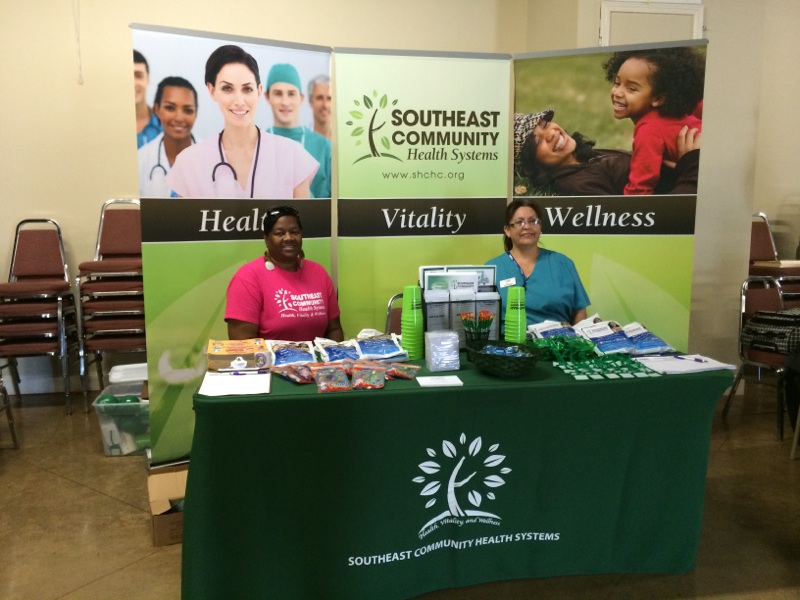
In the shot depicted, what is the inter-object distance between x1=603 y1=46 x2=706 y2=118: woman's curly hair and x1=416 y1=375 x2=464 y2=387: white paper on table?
2077 mm

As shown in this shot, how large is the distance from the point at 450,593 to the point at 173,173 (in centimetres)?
213

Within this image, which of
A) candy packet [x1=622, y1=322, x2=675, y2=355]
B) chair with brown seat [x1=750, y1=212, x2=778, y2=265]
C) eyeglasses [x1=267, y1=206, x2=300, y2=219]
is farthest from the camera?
chair with brown seat [x1=750, y1=212, x2=778, y2=265]

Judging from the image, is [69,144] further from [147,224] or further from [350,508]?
[350,508]

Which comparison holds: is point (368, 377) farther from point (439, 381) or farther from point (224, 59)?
point (224, 59)

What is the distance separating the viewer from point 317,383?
1995mm

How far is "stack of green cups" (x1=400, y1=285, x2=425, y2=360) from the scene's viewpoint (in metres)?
2.30

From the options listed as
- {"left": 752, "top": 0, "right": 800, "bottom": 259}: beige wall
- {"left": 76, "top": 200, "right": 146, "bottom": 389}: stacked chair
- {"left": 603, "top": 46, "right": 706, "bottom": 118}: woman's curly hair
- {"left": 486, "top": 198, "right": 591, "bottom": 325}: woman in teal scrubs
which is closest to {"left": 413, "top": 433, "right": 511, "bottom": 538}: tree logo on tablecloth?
{"left": 486, "top": 198, "right": 591, "bottom": 325}: woman in teal scrubs

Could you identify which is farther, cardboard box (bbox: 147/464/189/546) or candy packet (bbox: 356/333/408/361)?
cardboard box (bbox: 147/464/189/546)

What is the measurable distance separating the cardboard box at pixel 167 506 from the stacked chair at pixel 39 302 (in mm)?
1984

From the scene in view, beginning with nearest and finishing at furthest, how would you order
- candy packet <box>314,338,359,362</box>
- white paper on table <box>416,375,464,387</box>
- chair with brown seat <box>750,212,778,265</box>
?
white paper on table <box>416,375,464,387</box>, candy packet <box>314,338,359,362</box>, chair with brown seat <box>750,212,778,265</box>

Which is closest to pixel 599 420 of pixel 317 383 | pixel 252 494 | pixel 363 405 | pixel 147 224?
pixel 363 405

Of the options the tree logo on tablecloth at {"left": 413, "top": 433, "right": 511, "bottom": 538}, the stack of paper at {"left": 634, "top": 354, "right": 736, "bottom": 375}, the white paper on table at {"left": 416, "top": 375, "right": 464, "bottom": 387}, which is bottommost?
the tree logo on tablecloth at {"left": 413, "top": 433, "right": 511, "bottom": 538}

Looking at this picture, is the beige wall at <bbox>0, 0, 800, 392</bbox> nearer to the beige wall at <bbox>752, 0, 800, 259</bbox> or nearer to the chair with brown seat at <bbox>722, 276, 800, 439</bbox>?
the chair with brown seat at <bbox>722, 276, 800, 439</bbox>

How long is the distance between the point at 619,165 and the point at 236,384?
92.8 inches
